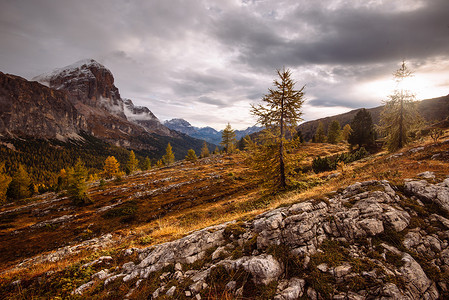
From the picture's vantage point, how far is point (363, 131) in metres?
45.6

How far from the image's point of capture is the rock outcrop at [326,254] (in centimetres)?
470

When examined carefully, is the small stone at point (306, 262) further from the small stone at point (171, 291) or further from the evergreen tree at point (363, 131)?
the evergreen tree at point (363, 131)

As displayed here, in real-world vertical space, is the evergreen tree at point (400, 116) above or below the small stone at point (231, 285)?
above

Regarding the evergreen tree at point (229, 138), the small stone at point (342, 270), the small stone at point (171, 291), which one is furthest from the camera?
the evergreen tree at point (229, 138)

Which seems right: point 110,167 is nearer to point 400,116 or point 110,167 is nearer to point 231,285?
Answer: point 231,285

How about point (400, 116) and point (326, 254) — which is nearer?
point (326, 254)

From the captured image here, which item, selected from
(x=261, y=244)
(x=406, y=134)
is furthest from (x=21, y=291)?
(x=406, y=134)

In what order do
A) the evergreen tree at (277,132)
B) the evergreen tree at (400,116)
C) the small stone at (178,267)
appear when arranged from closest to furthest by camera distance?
1. the small stone at (178,267)
2. the evergreen tree at (277,132)
3. the evergreen tree at (400,116)

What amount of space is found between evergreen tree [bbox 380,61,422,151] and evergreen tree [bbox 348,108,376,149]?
2104cm

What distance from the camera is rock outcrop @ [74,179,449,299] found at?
4699 mm

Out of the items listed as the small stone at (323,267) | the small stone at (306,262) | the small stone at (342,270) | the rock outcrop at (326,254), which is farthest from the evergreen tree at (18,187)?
the small stone at (342,270)

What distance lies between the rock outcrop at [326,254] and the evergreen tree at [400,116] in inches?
994

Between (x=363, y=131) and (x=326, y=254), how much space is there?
53.4 m

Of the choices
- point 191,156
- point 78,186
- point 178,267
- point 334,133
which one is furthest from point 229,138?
point 178,267
